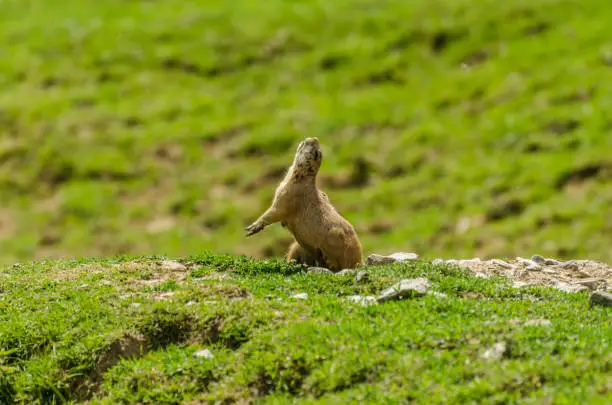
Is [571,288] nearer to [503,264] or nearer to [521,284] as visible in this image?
[521,284]

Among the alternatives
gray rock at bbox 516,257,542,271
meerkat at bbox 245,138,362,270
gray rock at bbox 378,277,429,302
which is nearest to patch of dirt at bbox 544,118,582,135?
gray rock at bbox 516,257,542,271

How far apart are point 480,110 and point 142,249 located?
903 cm

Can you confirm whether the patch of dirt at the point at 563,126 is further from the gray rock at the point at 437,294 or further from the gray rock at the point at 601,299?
the gray rock at the point at 437,294

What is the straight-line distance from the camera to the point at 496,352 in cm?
845

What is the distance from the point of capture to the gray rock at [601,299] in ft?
32.9

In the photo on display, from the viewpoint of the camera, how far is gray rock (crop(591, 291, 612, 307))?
10031 mm

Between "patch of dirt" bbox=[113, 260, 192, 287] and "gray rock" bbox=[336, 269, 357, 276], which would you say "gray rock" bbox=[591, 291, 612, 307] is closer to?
"gray rock" bbox=[336, 269, 357, 276]

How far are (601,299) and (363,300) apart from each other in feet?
7.40

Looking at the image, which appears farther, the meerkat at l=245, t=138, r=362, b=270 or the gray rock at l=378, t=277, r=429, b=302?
the meerkat at l=245, t=138, r=362, b=270

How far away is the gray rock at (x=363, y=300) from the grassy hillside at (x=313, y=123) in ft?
37.1

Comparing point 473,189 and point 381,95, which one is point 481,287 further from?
point 381,95

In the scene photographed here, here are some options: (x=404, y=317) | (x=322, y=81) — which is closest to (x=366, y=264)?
(x=404, y=317)

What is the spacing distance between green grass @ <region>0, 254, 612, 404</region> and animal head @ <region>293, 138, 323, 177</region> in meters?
1.28

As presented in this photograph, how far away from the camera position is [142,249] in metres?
23.5
